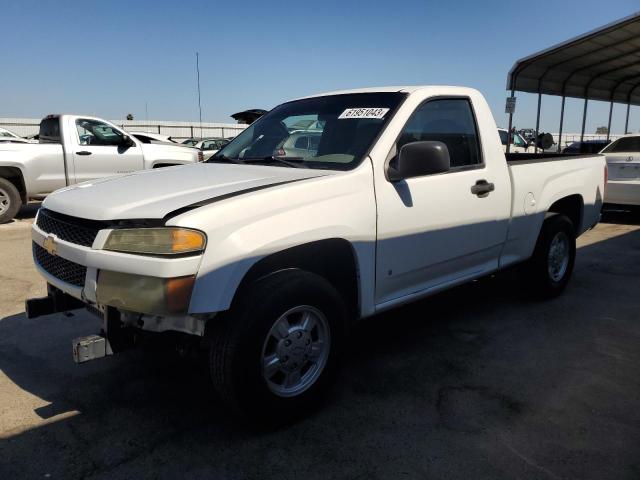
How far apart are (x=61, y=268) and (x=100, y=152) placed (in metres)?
7.28

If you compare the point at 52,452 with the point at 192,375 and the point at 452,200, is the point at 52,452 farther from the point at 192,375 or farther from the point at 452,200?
the point at 452,200

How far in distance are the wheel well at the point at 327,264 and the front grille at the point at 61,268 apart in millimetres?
875

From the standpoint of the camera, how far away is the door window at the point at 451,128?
3.50m

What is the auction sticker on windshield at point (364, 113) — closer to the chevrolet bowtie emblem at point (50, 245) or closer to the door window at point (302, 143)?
the door window at point (302, 143)

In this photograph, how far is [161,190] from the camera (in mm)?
2803

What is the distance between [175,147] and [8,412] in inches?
320

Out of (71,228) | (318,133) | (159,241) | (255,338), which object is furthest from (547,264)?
(71,228)

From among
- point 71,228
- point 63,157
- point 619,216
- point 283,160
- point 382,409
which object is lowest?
point 619,216

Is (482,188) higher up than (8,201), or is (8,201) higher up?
(482,188)

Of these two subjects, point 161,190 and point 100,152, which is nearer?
point 161,190

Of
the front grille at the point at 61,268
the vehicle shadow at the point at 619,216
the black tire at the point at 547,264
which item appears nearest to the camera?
the front grille at the point at 61,268

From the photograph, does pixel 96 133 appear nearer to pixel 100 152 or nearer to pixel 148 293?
pixel 100 152

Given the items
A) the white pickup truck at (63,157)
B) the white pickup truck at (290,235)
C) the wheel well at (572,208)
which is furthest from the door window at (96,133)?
the wheel well at (572,208)

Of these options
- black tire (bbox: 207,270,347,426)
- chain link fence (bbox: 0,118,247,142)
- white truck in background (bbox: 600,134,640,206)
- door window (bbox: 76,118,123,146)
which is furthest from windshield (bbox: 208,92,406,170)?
chain link fence (bbox: 0,118,247,142)
